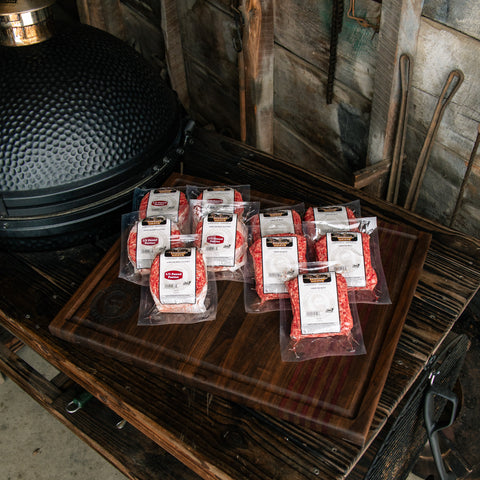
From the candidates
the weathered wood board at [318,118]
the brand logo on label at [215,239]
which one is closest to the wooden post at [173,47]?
the weathered wood board at [318,118]

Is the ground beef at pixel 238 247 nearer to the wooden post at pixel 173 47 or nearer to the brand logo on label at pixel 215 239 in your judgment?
the brand logo on label at pixel 215 239

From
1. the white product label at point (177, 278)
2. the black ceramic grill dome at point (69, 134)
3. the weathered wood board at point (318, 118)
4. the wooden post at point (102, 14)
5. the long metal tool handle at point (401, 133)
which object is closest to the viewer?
the white product label at point (177, 278)

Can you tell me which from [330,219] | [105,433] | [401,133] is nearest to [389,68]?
[401,133]

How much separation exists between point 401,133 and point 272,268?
2.30 feet

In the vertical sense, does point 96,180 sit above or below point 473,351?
above

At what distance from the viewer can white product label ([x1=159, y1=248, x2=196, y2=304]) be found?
3.87 ft

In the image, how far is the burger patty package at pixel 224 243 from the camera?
127cm

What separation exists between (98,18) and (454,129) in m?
1.53

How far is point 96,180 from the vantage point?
134 centimetres

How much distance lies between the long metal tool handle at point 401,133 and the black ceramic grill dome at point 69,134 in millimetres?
700

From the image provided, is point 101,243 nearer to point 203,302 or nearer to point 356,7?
point 203,302

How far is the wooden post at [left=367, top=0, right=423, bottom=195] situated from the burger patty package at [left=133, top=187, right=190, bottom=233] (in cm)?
68

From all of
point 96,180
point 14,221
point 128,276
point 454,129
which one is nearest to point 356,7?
point 454,129

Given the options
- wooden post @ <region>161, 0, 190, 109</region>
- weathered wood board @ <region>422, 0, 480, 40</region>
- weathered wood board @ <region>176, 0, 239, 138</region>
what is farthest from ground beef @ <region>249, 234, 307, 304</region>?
A: wooden post @ <region>161, 0, 190, 109</region>
